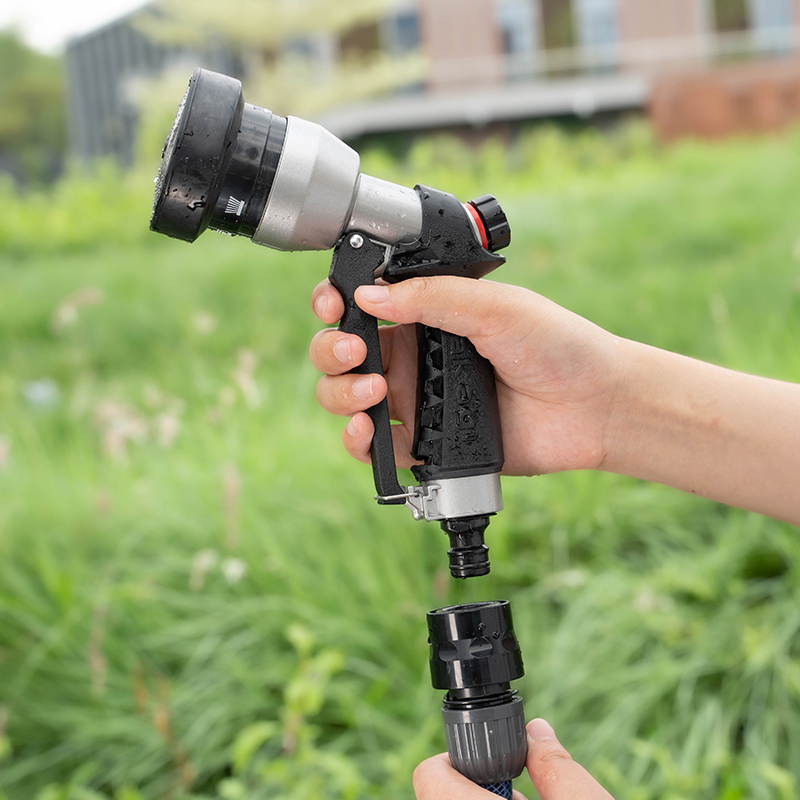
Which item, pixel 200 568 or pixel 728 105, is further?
pixel 728 105

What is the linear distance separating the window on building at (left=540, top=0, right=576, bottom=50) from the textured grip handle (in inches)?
690

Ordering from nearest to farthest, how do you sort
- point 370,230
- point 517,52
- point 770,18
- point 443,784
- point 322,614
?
point 443,784 < point 370,230 < point 322,614 < point 770,18 < point 517,52

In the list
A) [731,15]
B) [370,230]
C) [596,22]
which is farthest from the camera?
[596,22]

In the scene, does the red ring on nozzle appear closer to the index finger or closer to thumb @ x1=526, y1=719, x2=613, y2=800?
the index finger

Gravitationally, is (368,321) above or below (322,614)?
above

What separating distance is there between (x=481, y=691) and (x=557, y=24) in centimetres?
1805

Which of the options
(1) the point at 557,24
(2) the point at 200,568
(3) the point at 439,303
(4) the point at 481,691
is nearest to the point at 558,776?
(4) the point at 481,691

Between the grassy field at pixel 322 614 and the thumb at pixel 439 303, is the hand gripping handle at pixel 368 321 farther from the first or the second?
the grassy field at pixel 322 614

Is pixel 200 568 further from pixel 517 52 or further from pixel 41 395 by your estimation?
pixel 517 52

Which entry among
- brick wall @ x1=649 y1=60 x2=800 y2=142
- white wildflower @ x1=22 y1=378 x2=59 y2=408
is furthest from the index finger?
brick wall @ x1=649 y1=60 x2=800 y2=142

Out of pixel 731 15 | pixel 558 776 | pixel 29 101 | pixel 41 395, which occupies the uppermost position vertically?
pixel 29 101

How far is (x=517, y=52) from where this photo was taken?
1706 centimetres

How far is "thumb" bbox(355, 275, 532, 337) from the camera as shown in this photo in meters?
1.08

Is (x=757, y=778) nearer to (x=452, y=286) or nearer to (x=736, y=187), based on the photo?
(x=452, y=286)
